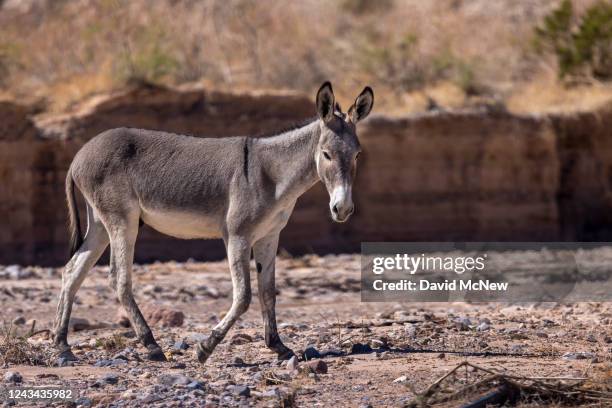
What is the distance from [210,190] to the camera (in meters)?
9.37

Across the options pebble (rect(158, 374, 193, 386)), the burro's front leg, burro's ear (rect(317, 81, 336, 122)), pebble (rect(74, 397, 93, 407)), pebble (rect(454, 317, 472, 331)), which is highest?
burro's ear (rect(317, 81, 336, 122))

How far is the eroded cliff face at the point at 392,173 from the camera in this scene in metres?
19.8

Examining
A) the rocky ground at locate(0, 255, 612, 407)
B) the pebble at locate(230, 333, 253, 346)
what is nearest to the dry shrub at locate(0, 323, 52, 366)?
the rocky ground at locate(0, 255, 612, 407)

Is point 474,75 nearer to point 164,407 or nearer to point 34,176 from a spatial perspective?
point 34,176

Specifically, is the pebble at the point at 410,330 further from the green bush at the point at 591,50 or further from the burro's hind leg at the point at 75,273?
the green bush at the point at 591,50

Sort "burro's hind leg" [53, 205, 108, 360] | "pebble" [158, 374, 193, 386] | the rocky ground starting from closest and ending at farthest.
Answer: the rocky ground → "pebble" [158, 374, 193, 386] → "burro's hind leg" [53, 205, 108, 360]

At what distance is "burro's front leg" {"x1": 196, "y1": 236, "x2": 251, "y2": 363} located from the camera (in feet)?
29.3

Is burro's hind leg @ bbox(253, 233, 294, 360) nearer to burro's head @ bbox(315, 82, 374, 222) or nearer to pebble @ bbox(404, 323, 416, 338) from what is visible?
burro's head @ bbox(315, 82, 374, 222)

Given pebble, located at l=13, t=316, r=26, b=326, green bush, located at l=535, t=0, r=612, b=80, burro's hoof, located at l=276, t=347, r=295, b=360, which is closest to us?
burro's hoof, located at l=276, t=347, r=295, b=360

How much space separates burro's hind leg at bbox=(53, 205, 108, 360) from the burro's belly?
0.57 metres

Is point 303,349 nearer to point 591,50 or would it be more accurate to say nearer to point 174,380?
point 174,380

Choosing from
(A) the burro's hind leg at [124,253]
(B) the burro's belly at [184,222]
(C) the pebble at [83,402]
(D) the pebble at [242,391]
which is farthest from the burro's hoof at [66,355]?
(D) the pebble at [242,391]

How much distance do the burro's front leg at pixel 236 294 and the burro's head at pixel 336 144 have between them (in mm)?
849

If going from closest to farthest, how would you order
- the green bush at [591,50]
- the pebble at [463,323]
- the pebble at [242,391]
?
the pebble at [242,391] → the pebble at [463,323] → the green bush at [591,50]
